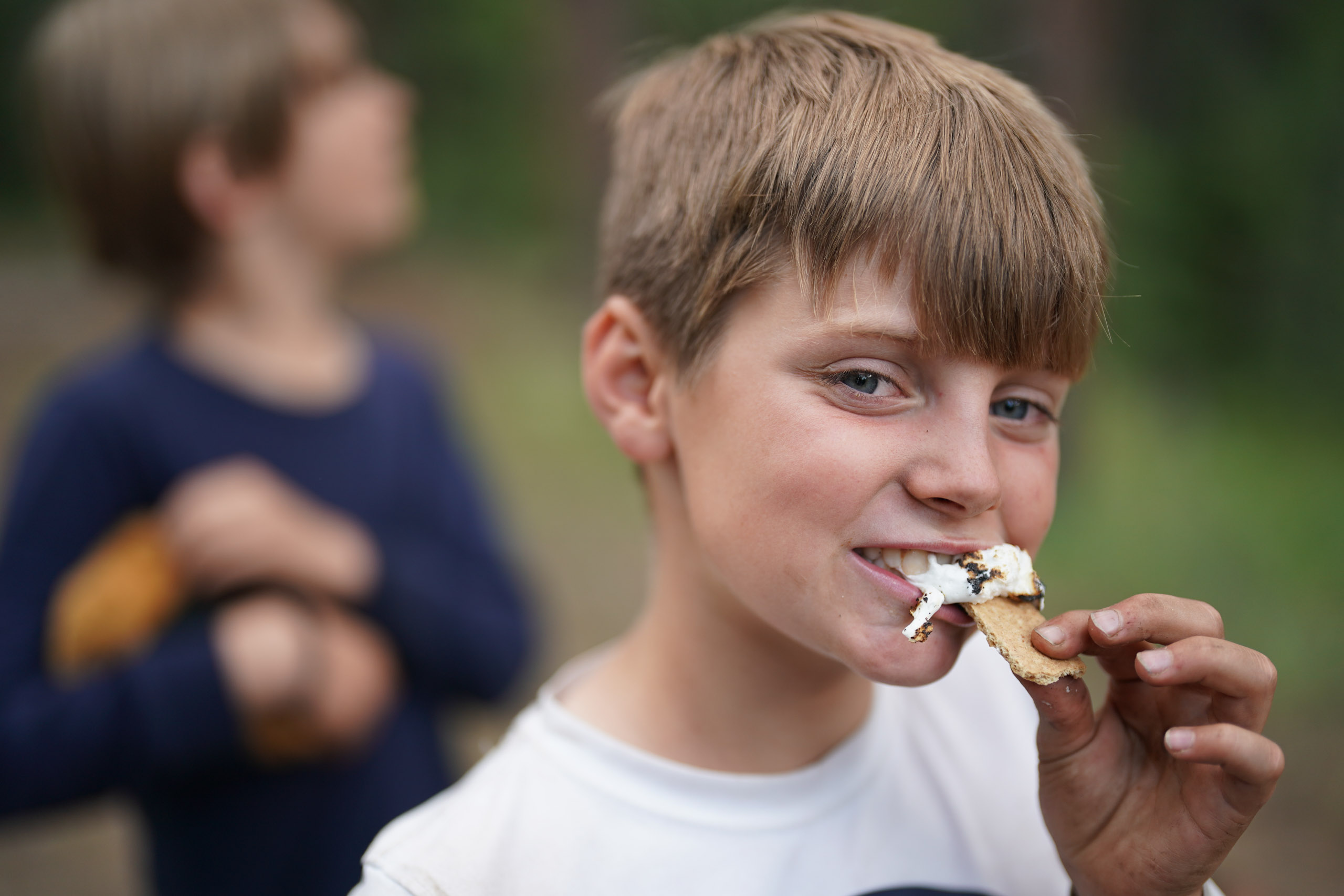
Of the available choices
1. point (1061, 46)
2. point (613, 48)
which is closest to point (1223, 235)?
point (1061, 46)

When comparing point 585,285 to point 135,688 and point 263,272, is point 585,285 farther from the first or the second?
point 135,688

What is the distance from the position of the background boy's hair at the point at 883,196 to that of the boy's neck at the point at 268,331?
1335 millimetres

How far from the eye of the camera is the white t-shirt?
129 cm

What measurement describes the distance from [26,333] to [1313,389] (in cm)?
1076

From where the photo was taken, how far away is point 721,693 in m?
1.43

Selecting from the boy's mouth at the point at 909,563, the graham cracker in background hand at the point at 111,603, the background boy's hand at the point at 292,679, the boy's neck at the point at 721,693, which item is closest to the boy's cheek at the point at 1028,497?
the boy's mouth at the point at 909,563

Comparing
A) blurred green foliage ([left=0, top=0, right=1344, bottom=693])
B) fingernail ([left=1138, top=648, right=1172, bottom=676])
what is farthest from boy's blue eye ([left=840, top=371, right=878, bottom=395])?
blurred green foliage ([left=0, top=0, right=1344, bottom=693])

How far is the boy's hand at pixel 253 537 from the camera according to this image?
82.3 inches

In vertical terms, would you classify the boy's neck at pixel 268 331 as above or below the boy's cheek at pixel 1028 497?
below

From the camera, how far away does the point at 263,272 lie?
2.53 metres

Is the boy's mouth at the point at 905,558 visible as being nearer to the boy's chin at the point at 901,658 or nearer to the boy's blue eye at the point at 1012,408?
the boy's chin at the point at 901,658

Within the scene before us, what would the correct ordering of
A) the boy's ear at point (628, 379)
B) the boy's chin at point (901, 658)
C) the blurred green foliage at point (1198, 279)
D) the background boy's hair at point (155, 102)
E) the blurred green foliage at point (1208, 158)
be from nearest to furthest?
the boy's chin at point (901, 658)
the boy's ear at point (628, 379)
the background boy's hair at point (155, 102)
the blurred green foliage at point (1198, 279)
the blurred green foliage at point (1208, 158)

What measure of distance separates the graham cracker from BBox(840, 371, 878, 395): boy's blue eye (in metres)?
0.28

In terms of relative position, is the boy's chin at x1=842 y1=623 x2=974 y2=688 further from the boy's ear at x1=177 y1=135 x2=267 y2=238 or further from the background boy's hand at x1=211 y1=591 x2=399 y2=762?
the boy's ear at x1=177 y1=135 x2=267 y2=238
